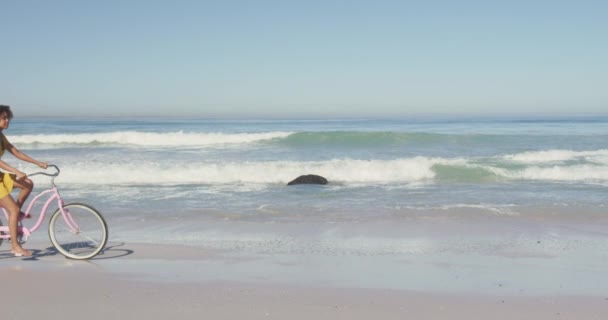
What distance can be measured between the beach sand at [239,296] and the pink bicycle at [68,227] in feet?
1.02

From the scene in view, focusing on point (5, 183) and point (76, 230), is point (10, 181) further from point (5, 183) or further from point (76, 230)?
point (76, 230)

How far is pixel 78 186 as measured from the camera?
48.4 ft

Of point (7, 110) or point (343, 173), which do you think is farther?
point (343, 173)

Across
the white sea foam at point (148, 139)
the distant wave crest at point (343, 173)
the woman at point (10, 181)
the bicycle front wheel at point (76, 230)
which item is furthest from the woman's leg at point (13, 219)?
the white sea foam at point (148, 139)

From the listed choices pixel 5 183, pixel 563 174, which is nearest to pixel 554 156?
pixel 563 174

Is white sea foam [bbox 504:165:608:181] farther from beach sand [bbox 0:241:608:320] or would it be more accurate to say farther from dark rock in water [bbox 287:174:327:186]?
beach sand [bbox 0:241:608:320]

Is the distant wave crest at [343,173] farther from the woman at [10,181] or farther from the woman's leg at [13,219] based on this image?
the woman at [10,181]

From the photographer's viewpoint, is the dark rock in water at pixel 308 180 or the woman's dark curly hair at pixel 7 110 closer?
the woman's dark curly hair at pixel 7 110

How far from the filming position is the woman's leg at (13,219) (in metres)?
5.95

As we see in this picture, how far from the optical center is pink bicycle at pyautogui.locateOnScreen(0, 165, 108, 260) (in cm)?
620

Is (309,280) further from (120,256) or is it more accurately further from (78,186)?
(78,186)

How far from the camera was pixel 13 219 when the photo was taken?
602cm

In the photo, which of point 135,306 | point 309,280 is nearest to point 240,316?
point 135,306

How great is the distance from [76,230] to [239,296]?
2.49 meters
